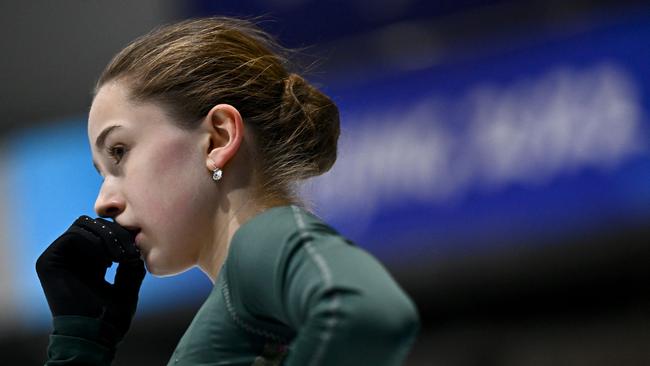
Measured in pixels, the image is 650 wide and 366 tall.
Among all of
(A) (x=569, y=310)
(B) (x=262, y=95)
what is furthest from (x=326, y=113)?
(A) (x=569, y=310)

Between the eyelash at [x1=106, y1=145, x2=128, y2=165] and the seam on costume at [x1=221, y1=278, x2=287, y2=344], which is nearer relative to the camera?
the seam on costume at [x1=221, y1=278, x2=287, y2=344]

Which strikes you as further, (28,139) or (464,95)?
(28,139)

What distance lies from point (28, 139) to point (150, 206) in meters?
2.66

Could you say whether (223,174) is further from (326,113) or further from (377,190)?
(377,190)

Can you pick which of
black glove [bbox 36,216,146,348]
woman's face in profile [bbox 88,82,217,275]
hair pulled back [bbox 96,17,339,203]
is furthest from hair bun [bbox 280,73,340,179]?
black glove [bbox 36,216,146,348]

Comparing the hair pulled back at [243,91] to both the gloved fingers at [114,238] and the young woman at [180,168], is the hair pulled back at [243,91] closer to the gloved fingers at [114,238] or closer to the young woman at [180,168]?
the young woman at [180,168]

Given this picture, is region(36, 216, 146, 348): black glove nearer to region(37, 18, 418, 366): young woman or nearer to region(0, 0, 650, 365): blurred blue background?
region(37, 18, 418, 366): young woman

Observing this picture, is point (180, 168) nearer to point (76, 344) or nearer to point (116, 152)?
point (116, 152)

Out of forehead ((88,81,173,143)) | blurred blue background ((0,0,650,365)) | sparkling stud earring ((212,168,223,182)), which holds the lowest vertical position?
sparkling stud earring ((212,168,223,182))

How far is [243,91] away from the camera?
116cm

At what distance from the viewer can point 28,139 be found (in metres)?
3.64

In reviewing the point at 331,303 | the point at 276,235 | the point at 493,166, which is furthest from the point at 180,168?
the point at 493,166

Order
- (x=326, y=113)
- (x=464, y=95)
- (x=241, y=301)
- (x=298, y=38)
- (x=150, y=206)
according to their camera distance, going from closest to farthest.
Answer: (x=241, y=301)
(x=150, y=206)
(x=326, y=113)
(x=464, y=95)
(x=298, y=38)

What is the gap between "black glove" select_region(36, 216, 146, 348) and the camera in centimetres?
114
